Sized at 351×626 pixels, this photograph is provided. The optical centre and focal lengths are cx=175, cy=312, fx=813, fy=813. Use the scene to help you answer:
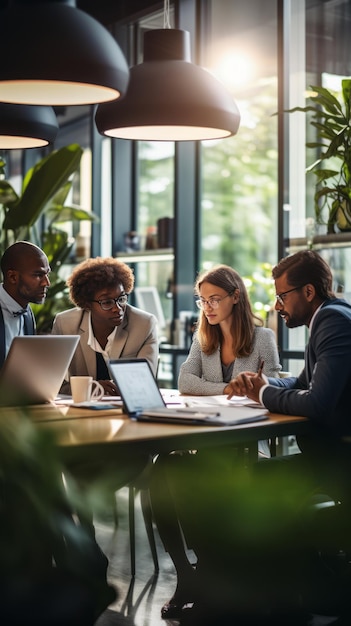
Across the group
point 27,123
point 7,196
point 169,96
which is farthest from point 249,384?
point 7,196

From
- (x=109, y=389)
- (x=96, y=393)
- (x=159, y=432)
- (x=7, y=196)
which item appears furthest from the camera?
(x=7, y=196)

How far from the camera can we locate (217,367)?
3547 mm

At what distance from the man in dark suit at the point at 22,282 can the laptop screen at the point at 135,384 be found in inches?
41.3

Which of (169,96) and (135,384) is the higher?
(169,96)

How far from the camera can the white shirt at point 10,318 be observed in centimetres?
356

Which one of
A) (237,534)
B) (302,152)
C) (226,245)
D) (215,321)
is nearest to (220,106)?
(215,321)

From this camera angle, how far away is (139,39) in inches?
249

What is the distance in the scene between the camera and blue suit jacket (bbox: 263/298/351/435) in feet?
8.43

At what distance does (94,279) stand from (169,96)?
1.07 metres

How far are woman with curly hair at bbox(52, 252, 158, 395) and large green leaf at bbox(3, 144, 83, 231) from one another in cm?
199

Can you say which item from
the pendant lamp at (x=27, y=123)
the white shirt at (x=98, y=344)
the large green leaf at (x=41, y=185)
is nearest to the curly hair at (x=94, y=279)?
the white shirt at (x=98, y=344)

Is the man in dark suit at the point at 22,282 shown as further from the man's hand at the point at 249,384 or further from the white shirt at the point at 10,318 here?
the man's hand at the point at 249,384

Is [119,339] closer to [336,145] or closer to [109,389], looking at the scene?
[109,389]

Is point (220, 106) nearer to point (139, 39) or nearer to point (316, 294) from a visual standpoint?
point (316, 294)
